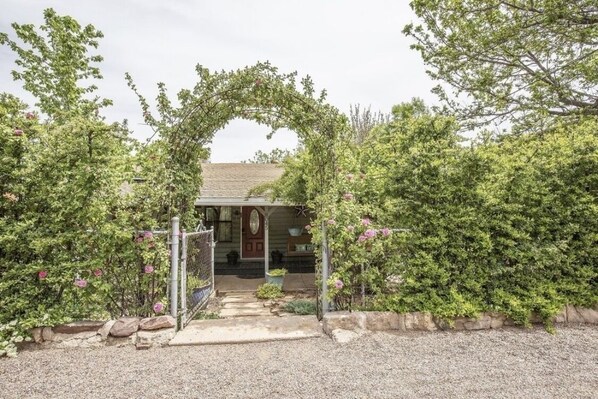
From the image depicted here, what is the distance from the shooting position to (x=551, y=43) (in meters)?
7.01

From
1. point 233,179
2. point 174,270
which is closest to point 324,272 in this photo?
point 174,270

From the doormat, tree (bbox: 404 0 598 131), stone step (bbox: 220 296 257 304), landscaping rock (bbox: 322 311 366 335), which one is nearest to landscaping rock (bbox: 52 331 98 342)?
landscaping rock (bbox: 322 311 366 335)

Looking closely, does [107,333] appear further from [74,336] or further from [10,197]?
[10,197]

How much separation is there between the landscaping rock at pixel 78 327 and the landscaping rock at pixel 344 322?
8.96ft

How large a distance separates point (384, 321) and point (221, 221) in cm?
798

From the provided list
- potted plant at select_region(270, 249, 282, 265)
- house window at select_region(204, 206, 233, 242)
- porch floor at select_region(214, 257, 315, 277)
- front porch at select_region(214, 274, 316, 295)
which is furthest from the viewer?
house window at select_region(204, 206, 233, 242)

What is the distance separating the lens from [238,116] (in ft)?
14.4

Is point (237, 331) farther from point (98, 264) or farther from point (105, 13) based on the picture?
point (105, 13)

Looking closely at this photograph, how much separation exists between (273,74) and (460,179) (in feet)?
9.34

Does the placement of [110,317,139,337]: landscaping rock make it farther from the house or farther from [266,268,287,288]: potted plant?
the house

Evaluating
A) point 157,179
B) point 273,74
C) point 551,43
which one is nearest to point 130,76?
point 157,179

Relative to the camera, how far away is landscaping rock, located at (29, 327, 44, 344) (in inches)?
132

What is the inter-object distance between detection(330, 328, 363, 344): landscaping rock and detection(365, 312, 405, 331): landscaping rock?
0.22 metres

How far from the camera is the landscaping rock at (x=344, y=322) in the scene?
3.73 meters
